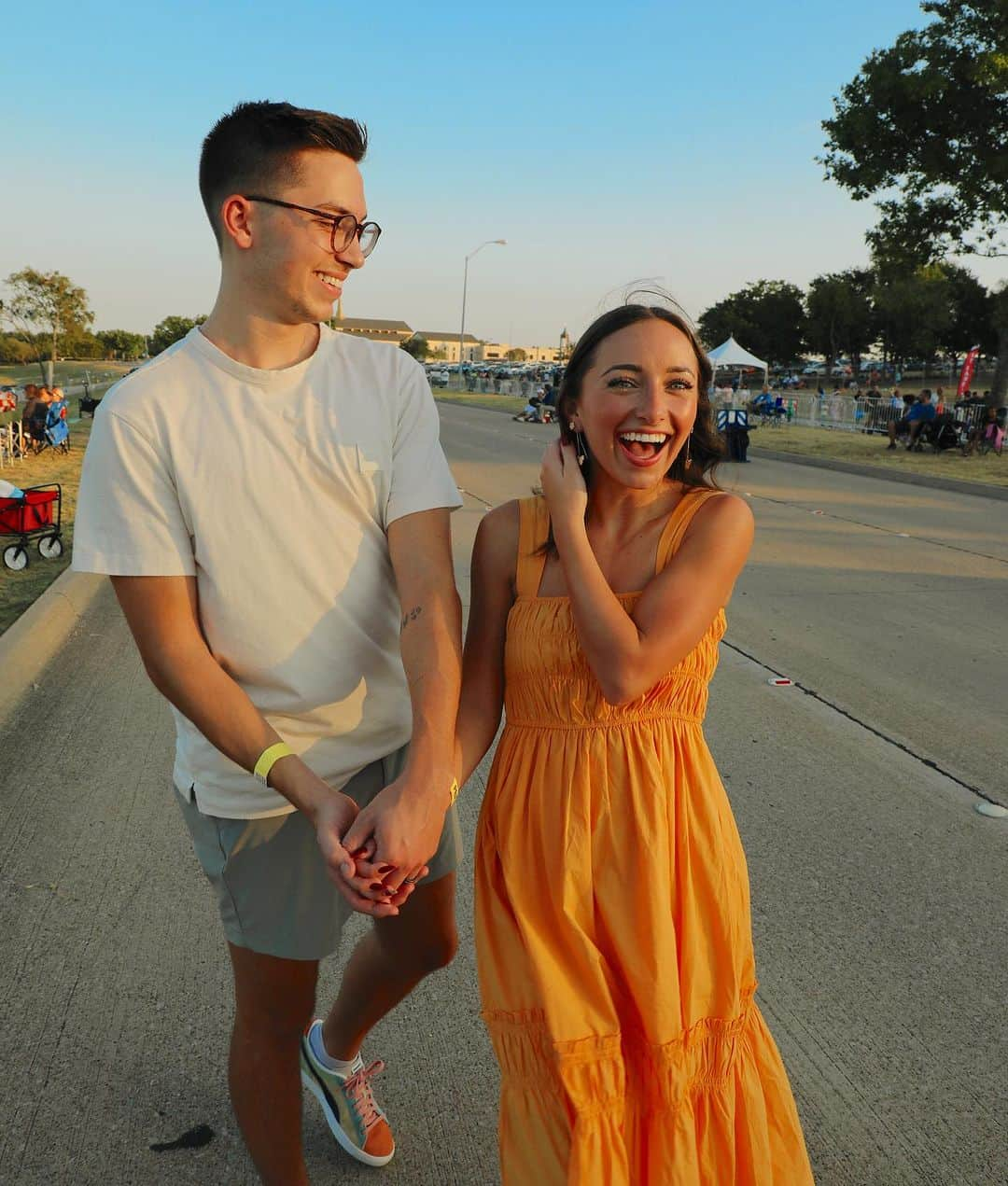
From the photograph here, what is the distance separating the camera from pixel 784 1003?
10.1ft

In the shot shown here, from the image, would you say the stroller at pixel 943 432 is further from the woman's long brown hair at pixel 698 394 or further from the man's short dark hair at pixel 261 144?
the man's short dark hair at pixel 261 144

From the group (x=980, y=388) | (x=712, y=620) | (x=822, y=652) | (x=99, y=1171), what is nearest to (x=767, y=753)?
(x=822, y=652)

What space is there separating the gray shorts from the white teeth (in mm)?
770

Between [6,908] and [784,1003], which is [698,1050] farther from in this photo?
[6,908]

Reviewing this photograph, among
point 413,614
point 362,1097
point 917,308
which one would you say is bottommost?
point 362,1097

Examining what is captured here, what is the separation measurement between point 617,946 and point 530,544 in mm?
805

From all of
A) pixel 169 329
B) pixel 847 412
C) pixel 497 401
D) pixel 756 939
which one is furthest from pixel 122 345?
pixel 756 939

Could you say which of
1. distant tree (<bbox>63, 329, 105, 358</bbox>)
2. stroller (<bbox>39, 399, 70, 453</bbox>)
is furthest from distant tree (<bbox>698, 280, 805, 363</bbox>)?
stroller (<bbox>39, 399, 70, 453</bbox>)

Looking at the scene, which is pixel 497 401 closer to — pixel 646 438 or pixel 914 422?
pixel 914 422

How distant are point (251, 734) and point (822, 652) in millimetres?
5396

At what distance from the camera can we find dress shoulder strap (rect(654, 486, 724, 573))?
2.12m

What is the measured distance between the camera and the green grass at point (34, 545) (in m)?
7.46

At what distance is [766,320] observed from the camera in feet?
266

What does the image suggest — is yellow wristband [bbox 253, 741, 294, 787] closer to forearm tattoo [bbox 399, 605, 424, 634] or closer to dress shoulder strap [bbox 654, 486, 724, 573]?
forearm tattoo [bbox 399, 605, 424, 634]
